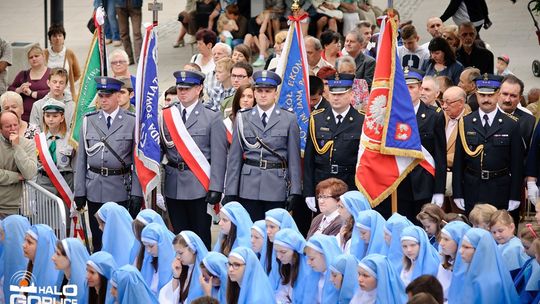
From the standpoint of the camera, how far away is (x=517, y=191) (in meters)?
14.1

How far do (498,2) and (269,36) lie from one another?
6589 millimetres

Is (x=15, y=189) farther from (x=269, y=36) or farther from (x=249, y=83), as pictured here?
(x=269, y=36)

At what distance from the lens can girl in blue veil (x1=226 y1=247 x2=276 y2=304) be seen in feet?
39.1

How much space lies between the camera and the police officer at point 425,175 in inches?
565

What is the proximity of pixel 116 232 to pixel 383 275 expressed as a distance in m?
2.97

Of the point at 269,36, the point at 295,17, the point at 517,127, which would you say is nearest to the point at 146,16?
the point at 269,36

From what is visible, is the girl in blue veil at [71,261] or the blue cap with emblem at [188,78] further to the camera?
the blue cap with emblem at [188,78]

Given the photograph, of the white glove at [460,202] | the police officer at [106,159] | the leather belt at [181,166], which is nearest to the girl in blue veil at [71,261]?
the police officer at [106,159]

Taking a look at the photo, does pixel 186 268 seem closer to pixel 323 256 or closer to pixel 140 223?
pixel 140 223

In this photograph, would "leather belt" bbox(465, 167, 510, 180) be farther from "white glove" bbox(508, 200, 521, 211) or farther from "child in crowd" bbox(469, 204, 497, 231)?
"child in crowd" bbox(469, 204, 497, 231)

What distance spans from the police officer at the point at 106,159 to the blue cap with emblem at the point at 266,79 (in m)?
1.28

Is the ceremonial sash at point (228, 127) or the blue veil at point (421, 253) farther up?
the ceremonial sash at point (228, 127)

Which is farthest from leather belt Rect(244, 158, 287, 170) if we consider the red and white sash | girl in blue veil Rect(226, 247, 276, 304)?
girl in blue veil Rect(226, 247, 276, 304)

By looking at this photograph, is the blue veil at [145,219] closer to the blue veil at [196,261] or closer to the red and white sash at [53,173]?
the blue veil at [196,261]
